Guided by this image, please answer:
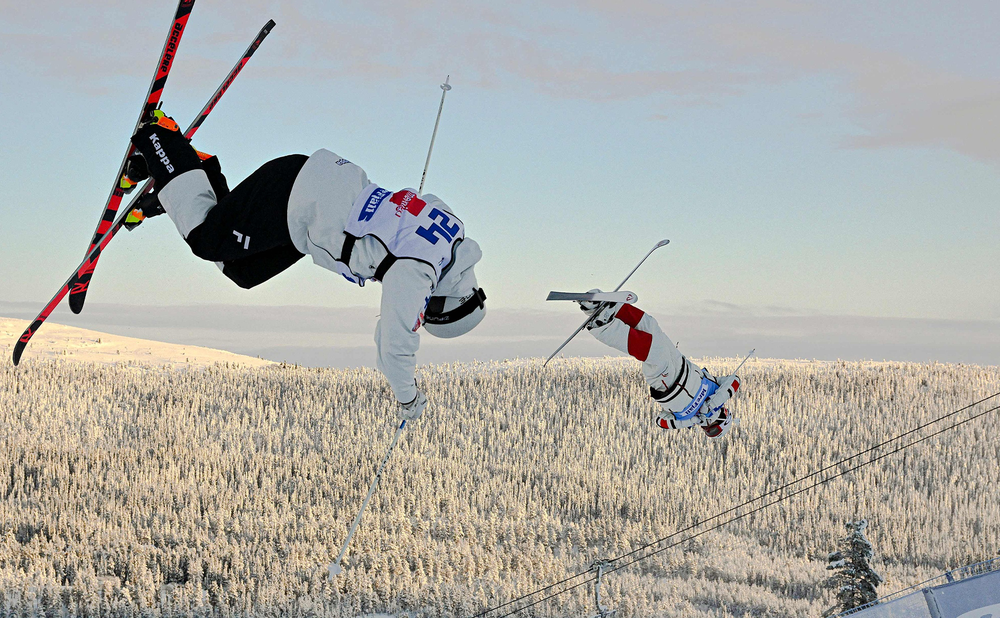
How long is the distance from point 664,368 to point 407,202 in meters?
2.69

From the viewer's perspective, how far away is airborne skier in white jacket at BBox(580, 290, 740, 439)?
667 centimetres

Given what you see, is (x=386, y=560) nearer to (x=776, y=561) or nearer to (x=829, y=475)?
(x=776, y=561)

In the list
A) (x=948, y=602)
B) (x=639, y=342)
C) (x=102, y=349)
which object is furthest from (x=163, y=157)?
(x=102, y=349)

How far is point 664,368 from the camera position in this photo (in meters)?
6.92

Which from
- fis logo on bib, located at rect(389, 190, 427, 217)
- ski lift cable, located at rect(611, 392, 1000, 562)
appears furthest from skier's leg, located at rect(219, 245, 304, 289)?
ski lift cable, located at rect(611, 392, 1000, 562)

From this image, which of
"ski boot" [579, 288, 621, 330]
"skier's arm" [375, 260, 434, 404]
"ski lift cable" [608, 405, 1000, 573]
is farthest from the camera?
"ski lift cable" [608, 405, 1000, 573]

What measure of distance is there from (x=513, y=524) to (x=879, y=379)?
14487 millimetres

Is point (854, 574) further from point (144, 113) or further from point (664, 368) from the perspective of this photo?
point (144, 113)

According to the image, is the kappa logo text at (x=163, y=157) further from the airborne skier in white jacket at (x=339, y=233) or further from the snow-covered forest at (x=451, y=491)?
the snow-covered forest at (x=451, y=491)

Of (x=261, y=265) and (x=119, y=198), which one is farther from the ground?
(x=119, y=198)

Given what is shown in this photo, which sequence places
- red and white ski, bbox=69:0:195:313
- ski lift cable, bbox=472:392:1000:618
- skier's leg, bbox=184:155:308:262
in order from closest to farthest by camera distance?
skier's leg, bbox=184:155:308:262 < red and white ski, bbox=69:0:195:313 < ski lift cable, bbox=472:392:1000:618

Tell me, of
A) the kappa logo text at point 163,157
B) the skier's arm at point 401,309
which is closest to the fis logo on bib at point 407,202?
the skier's arm at point 401,309

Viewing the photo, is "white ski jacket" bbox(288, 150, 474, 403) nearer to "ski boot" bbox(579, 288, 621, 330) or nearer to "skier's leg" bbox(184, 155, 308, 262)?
"skier's leg" bbox(184, 155, 308, 262)

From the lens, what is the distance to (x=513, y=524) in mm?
13594
